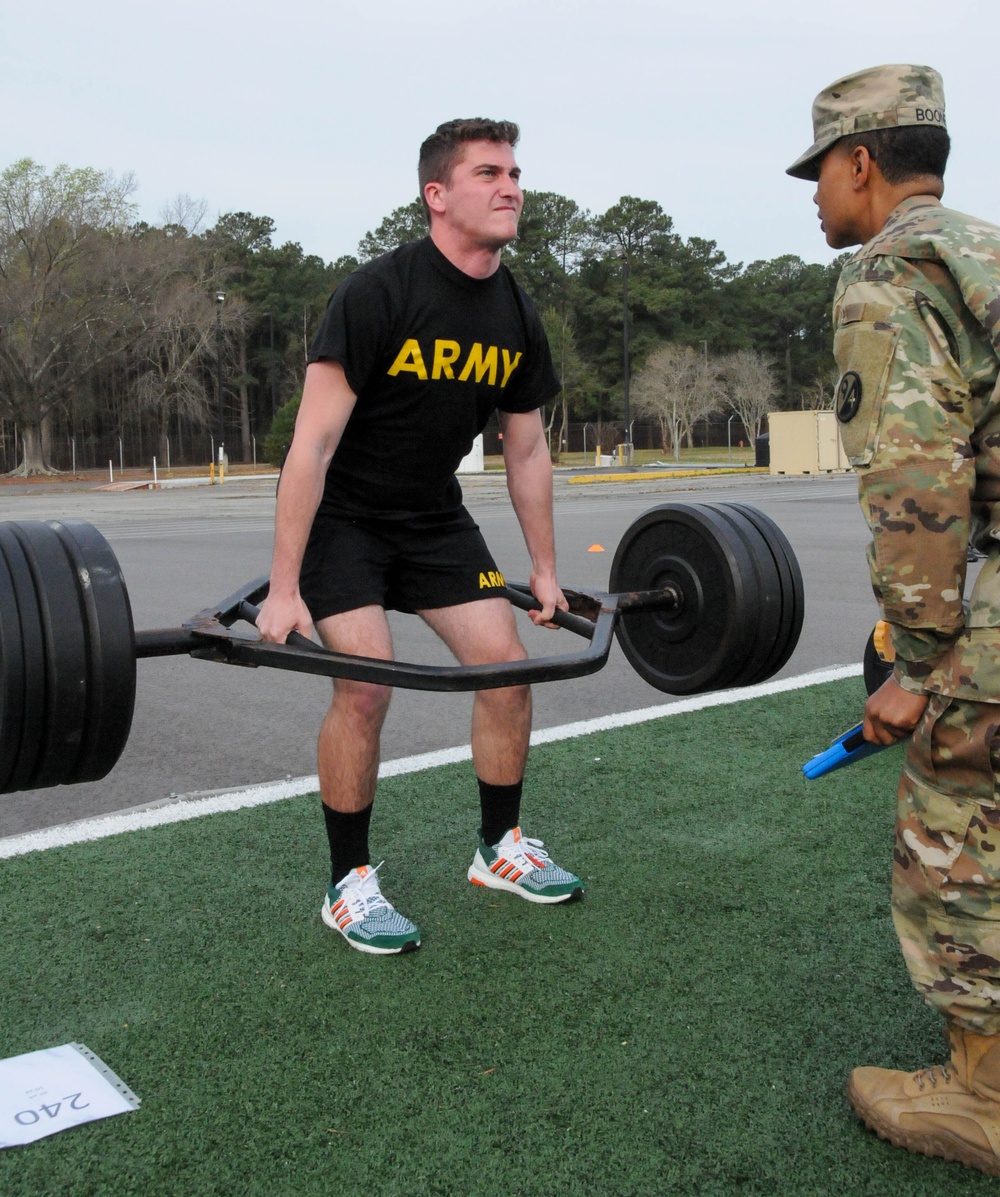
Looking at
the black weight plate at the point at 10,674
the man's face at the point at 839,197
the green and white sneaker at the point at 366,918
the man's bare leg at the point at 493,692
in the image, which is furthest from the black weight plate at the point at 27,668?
the man's face at the point at 839,197

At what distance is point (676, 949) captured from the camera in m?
2.95

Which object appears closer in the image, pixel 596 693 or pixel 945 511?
pixel 945 511

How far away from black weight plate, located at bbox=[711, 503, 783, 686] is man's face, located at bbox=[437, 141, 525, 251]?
3.33 feet

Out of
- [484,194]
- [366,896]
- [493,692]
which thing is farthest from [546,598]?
[484,194]

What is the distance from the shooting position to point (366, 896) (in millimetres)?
3057

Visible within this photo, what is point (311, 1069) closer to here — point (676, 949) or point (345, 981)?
point (345, 981)

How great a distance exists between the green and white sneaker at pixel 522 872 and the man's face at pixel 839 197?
1.86 metres

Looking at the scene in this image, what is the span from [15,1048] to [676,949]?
1.55 meters

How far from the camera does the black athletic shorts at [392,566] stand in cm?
310

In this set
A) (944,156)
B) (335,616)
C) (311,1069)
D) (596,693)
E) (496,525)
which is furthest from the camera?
(496,525)

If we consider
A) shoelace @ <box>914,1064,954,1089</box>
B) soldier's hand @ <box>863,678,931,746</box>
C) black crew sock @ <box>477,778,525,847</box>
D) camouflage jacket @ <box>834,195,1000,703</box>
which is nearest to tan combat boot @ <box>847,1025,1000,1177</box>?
shoelace @ <box>914,1064,954,1089</box>

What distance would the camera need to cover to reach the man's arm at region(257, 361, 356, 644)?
9.24 feet

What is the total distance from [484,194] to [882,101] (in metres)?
1.20

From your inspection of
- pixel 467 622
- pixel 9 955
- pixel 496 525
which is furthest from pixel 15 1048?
pixel 496 525
